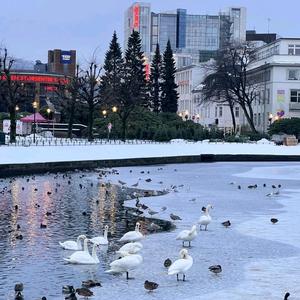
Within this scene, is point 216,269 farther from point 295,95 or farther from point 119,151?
point 295,95

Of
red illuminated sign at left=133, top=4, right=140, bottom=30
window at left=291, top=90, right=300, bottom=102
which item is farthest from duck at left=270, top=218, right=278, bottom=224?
red illuminated sign at left=133, top=4, right=140, bottom=30

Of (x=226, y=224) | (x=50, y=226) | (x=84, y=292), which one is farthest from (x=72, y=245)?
(x=226, y=224)

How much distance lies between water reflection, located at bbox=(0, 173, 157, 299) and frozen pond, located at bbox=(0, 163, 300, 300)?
0.02m

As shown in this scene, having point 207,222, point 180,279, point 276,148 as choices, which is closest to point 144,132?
point 276,148

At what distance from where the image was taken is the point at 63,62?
13425 centimetres

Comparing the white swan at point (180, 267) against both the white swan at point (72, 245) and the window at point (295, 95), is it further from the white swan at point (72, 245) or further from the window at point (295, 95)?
the window at point (295, 95)

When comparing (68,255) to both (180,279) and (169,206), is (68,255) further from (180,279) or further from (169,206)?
(169,206)

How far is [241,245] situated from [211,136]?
5203 centimetres

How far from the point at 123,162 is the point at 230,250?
31366 millimetres

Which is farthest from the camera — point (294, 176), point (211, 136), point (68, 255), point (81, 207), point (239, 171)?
point (211, 136)

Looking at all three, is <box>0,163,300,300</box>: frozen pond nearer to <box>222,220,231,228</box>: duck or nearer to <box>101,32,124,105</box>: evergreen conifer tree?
<box>222,220,231,228</box>: duck

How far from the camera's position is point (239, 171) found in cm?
4066

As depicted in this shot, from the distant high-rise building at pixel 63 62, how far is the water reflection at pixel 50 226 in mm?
103814

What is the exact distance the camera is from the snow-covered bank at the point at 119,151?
40.8 meters
